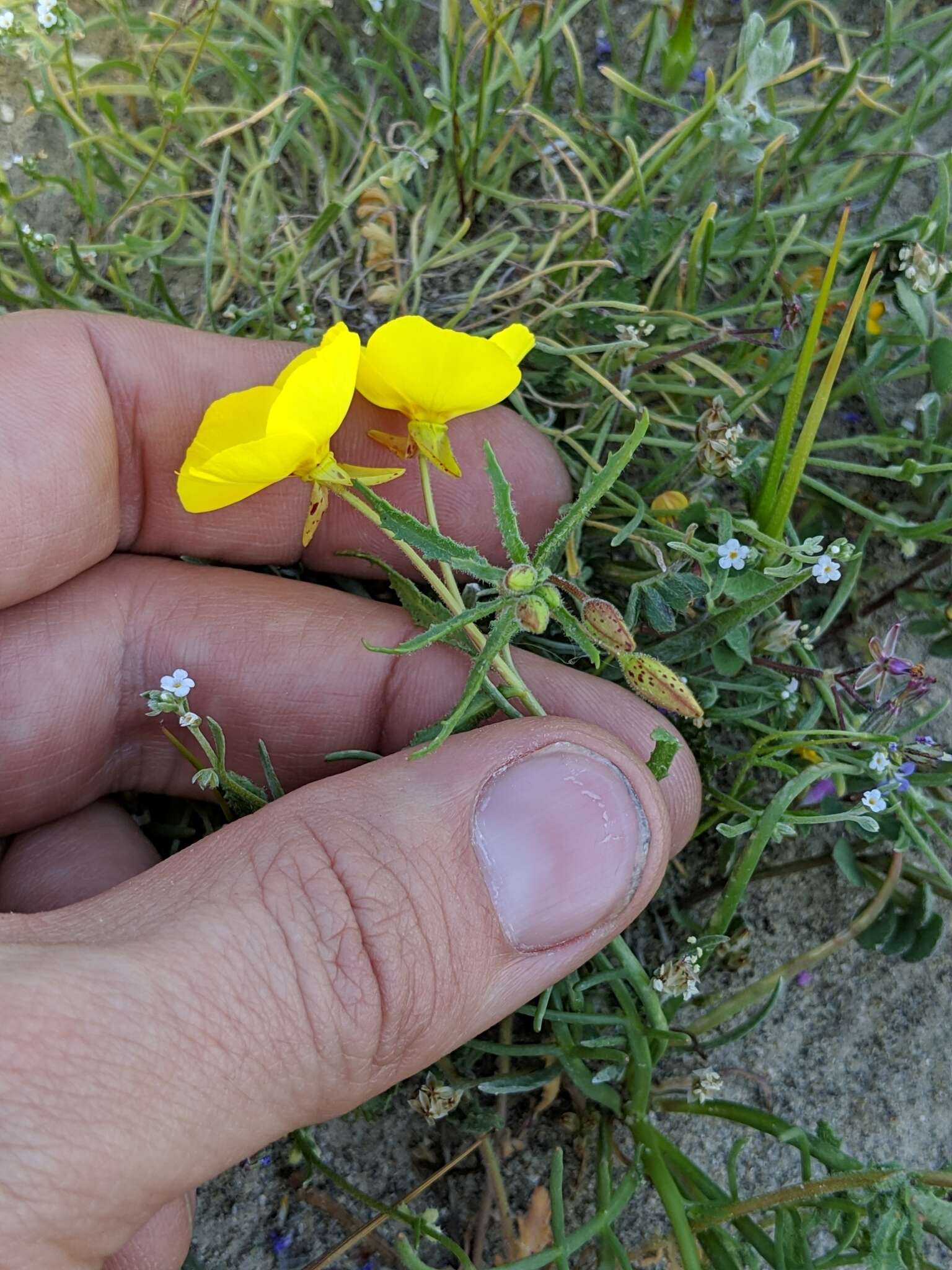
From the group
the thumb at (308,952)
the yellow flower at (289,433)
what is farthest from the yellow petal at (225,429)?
the thumb at (308,952)

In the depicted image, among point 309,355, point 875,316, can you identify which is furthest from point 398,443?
point 875,316

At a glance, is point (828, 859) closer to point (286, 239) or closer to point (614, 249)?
point (614, 249)

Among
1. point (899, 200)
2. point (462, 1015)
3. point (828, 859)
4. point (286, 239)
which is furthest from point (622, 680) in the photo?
point (899, 200)

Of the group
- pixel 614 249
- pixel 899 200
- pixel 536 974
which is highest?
pixel 614 249

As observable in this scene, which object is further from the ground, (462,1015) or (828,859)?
(462,1015)

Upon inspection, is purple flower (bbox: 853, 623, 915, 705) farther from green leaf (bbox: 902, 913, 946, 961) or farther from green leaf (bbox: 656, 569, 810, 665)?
green leaf (bbox: 902, 913, 946, 961)
